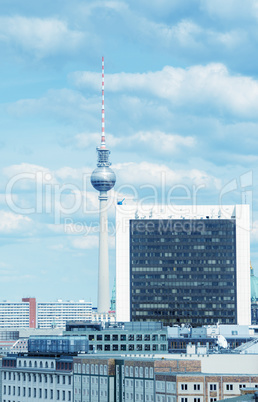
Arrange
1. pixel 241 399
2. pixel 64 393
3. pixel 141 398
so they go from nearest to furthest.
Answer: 1. pixel 241 399
2. pixel 141 398
3. pixel 64 393

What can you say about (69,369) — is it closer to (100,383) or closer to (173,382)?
(100,383)

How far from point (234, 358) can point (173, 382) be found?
50.4 feet

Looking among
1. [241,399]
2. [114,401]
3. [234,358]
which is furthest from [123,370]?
[241,399]

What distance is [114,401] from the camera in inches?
7136

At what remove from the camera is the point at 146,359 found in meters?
174

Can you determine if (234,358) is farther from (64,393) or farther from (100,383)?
(64,393)

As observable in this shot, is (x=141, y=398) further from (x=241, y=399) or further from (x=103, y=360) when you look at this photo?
(x=241, y=399)

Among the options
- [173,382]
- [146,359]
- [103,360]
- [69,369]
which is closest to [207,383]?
[173,382]

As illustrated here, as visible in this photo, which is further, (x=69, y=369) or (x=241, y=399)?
(x=69, y=369)

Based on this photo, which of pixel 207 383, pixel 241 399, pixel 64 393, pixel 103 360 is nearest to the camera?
pixel 241 399

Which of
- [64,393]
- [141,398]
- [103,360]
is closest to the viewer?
[141,398]

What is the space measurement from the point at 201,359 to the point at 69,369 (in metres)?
31.9

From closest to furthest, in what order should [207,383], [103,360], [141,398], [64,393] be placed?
[207,383], [141,398], [103,360], [64,393]

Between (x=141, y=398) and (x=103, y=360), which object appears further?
(x=103, y=360)
